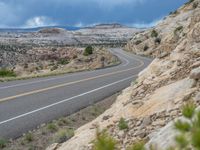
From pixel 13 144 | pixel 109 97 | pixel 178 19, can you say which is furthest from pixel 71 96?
pixel 178 19

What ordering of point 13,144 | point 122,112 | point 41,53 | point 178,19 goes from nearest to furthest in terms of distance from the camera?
point 122,112, point 13,144, point 178,19, point 41,53

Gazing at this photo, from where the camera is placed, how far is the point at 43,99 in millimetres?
19969

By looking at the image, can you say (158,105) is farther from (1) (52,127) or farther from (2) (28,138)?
(1) (52,127)

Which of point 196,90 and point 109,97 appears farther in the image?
point 109,97

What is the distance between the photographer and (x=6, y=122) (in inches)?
580

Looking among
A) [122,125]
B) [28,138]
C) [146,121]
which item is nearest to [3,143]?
[28,138]

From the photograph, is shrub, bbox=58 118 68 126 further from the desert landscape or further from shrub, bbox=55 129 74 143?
shrub, bbox=55 129 74 143

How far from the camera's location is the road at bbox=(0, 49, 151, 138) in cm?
1488

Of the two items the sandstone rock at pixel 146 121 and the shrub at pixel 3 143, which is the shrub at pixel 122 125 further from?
the shrub at pixel 3 143

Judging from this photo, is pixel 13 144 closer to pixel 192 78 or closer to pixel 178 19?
pixel 192 78

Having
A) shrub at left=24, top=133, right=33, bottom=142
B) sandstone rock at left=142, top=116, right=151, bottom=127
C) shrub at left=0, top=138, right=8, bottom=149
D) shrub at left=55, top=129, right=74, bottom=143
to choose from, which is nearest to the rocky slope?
sandstone rock at left=142, top=116, right=151, bottom=127

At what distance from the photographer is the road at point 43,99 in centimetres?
1488

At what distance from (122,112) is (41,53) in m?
81.6

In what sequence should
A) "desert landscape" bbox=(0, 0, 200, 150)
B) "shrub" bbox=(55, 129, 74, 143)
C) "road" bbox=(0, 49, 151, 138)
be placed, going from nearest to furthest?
"desert landscape" bbox=(0, 0, 200, 150)
"shrub" bbox=(55, 129, 74, 143)
"road" bbox=(0, 49, 151, 138)
